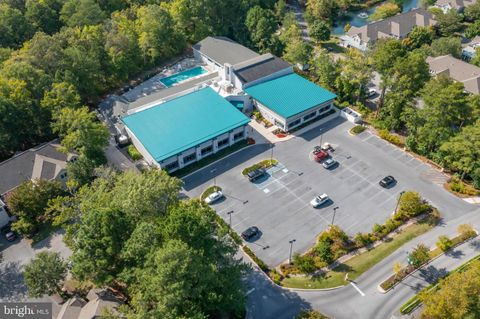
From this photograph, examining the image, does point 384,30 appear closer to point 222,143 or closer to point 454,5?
point 454,5

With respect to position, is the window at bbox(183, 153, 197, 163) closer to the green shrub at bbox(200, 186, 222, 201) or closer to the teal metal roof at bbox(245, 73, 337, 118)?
the green shrub at bbox(200, 186, 222, 201)

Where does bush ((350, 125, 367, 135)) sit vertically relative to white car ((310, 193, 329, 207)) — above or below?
above

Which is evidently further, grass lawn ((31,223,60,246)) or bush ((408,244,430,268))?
grass lawn ((31,223,60,246))

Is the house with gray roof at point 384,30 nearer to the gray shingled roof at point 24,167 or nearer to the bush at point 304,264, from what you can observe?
the bush at point 304,264

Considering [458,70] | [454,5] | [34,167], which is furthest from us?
[454,5]

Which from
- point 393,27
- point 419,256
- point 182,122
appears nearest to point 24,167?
point 182,122

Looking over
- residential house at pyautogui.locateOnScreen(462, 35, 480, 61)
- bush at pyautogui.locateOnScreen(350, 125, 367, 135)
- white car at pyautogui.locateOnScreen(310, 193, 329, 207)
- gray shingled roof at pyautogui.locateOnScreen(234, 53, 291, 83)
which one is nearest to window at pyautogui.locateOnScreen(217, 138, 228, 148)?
gray shingled roof at pyautogui.locateOnScreen(234, 53, 291, 83)

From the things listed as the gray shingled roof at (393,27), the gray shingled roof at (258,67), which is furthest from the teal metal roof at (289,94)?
the gray shingled roof at (393,27)
